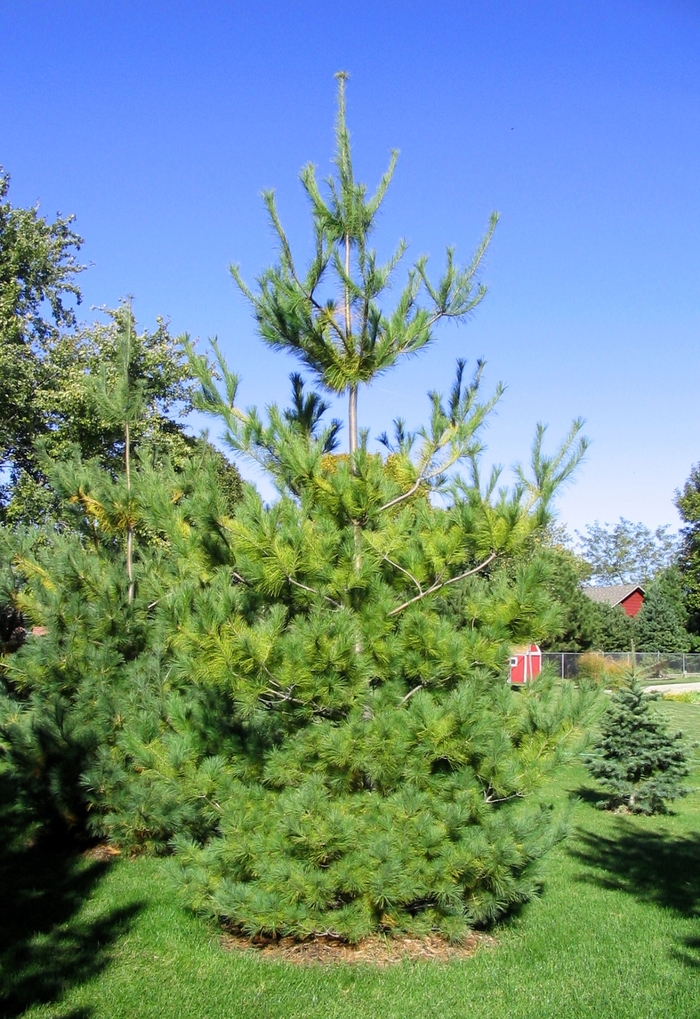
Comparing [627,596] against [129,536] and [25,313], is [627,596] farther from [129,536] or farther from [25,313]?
[129,536]

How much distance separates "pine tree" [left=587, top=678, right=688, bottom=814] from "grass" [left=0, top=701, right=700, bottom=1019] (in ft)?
11.4

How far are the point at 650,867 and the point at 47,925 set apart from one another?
5311mm

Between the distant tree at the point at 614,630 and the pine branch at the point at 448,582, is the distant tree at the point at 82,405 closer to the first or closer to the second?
the pine branch at the point at 448,582

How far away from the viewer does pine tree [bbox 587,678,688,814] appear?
Answer: 1071cm

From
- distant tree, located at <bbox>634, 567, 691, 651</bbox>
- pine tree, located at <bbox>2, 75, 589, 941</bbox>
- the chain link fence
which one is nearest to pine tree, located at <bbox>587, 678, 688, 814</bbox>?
pine tree, located at <bbox>2, 75, 589, 941</bbox>

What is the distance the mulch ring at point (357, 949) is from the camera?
16.5ft

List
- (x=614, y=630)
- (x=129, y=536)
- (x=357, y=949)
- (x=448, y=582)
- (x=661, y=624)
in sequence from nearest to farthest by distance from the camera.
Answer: (x=357, y=949), (x=448, y=582), (x=129, y=536), (x=614, y=630), (x=661, y=624)

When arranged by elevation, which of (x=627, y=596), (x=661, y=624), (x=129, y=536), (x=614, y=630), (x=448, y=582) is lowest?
(x=448, y=582)

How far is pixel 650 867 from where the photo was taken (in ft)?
26.0

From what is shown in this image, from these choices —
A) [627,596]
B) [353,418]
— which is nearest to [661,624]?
[627,596]

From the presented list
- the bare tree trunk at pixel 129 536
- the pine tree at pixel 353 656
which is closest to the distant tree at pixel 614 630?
the bare tree trunk at pixel 129 536

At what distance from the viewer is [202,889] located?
5125 mm

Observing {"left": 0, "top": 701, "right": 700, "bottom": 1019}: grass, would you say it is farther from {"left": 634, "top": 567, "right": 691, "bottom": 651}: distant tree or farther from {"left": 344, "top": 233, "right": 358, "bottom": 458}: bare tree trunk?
{"left": 634, "top": 567, "right": 691, "bottom": 651}: distant tree

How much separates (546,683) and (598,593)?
5506cm
